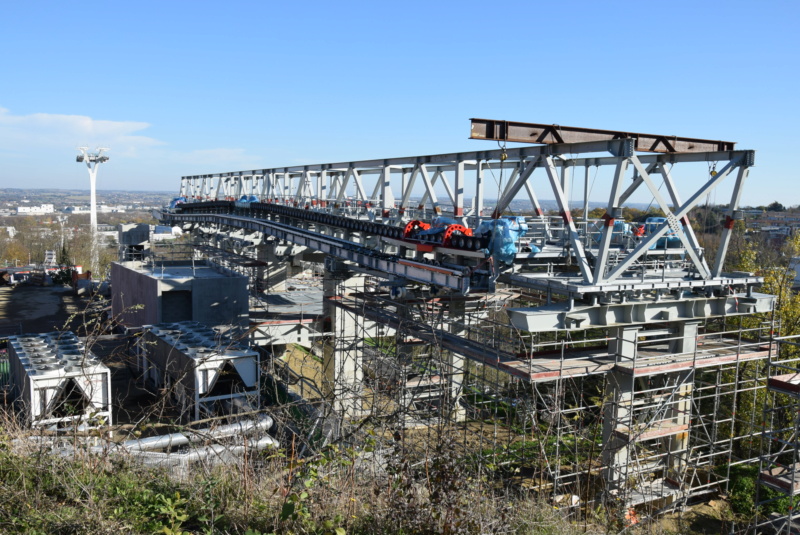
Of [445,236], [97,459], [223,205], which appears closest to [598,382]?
[445,236]

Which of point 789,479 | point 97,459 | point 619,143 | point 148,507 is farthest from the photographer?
point 619,143

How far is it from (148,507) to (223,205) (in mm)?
33439

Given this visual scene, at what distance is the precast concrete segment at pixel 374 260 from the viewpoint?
1409 cm

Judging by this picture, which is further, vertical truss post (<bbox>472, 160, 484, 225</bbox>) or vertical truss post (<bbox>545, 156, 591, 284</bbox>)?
vertical truss post (<bbox>472, 160, 484, 225</bbox>)

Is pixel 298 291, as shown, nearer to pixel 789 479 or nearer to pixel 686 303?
pixel 686 303

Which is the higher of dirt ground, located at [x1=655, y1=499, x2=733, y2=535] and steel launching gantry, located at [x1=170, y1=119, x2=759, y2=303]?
steel launching gantry, located at [x1=170, y1=119, x2=759, y2=303]

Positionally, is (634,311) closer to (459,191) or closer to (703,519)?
(459,191)

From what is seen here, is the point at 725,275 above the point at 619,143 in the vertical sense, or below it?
below

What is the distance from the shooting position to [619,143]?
39.1ft

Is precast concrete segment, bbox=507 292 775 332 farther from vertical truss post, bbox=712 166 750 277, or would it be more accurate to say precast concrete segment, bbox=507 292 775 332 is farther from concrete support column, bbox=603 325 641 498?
vertical truss post, bbox=712 166 750 277

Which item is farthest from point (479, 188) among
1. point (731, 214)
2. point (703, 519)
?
point (703, 519)

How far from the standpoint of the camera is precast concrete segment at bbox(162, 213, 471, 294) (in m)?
14.1

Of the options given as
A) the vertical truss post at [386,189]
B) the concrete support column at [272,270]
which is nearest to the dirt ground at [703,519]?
the vertical truss post at [386,189]

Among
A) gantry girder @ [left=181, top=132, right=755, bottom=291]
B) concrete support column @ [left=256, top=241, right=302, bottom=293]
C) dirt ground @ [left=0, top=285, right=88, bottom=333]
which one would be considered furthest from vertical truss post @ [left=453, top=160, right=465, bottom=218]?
dirt ground @ [left=0, top=285, right=88, bottom=333]
